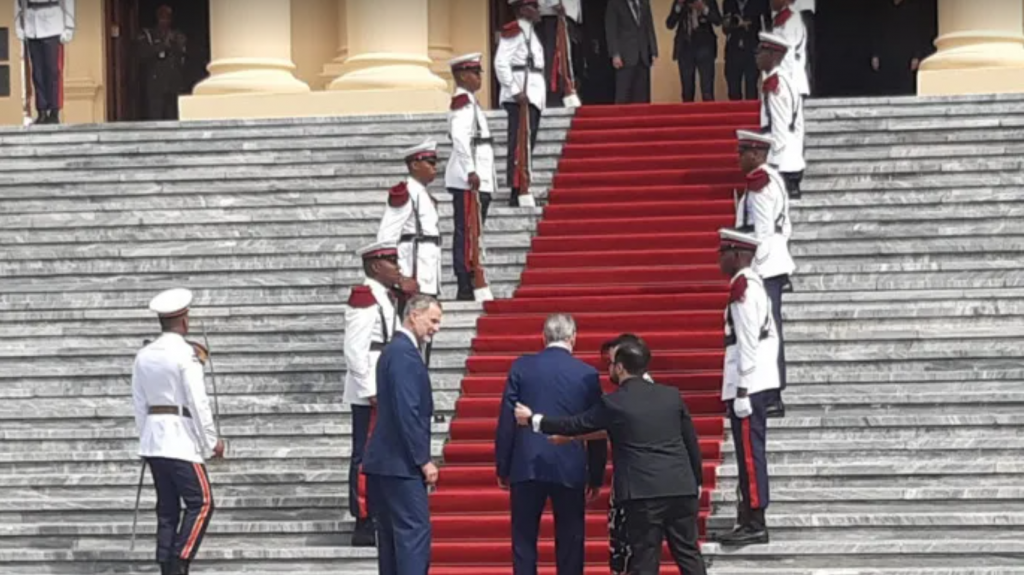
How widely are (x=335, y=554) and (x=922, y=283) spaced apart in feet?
17.5

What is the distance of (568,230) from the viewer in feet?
65.3

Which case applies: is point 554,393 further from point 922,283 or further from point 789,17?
point 789,17

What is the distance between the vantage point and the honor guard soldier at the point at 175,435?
1428 centimetres

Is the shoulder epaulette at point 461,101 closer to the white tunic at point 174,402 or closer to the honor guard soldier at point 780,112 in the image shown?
the honor guard soldier at point 780,112

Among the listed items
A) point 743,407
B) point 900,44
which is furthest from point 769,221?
point 900,44

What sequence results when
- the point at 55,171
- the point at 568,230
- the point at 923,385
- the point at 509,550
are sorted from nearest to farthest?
the point at 509,550
the point at 923,385
the point at 568,230
the point at 55,171

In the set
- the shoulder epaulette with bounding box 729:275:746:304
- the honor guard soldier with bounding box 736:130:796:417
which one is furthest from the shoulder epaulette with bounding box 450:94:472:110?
the shoulder epaulette with bounding box 729:275:746:304

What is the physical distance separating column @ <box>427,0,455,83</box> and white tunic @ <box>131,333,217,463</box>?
43.1ft

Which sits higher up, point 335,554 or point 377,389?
point 377,389

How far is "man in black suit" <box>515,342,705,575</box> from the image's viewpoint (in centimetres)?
1330

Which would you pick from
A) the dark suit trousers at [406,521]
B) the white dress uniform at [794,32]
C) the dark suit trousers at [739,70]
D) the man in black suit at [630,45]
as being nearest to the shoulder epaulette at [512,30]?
the white dress uniform at [794,32]

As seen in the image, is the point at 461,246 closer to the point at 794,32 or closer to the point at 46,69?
the point at 794,32

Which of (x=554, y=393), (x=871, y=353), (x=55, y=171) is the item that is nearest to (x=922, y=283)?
(x=871, y=353)

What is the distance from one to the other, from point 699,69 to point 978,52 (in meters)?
3.03
